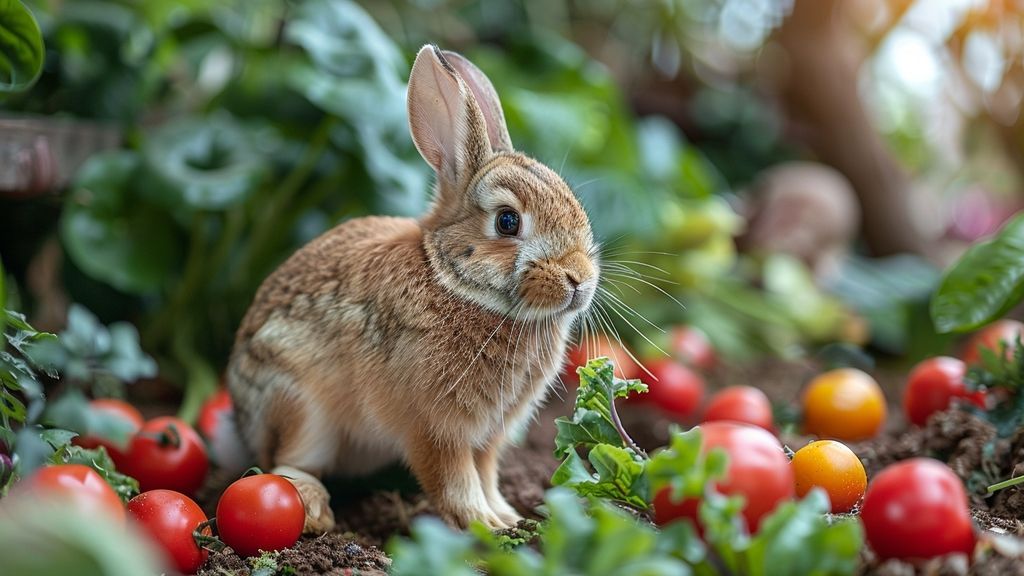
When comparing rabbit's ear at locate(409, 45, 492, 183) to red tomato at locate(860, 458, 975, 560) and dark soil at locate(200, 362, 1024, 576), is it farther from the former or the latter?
red tomato at locate(860, 458, 975, 560)

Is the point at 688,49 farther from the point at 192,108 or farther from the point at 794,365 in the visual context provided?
the point at 192,108

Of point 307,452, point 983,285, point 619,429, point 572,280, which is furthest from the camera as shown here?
point 983,285

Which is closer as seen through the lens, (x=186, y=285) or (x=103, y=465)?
(x=103, y=465)

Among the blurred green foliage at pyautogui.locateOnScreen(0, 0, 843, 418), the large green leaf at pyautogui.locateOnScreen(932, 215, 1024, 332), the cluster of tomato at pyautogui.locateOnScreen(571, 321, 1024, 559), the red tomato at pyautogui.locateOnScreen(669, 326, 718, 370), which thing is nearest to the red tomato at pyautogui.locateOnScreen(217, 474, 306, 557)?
the cluster of tomato at pyautogui.locateOnScreen(571, 321, 1024, 559)

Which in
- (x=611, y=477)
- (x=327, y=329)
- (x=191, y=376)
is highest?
(x=611, y=477)

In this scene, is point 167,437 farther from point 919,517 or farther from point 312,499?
point 919,517

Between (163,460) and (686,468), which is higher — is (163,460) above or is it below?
below

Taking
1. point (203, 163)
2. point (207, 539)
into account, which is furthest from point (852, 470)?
point (203, 163)
